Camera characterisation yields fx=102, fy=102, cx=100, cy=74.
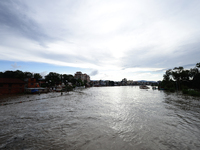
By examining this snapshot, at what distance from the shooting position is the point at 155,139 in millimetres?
8625

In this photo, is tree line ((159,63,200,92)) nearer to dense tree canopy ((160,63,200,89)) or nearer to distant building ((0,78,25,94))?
dense tree canopy ((160,63,200,89))

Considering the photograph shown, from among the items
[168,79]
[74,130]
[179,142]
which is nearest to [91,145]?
[74,130]

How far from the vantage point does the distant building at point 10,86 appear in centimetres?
3807

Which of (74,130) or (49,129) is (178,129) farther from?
(49,129)

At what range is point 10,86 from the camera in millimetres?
40062

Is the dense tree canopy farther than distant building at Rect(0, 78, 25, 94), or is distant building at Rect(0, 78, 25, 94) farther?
the dense tree canopy

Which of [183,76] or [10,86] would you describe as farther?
[183,76]

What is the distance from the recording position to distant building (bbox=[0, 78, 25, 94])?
3807cm

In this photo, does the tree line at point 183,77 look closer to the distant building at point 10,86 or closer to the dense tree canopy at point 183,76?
the dense tree canopy at point 183,76

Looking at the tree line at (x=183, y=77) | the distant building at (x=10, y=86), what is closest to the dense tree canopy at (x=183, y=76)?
the tree line at (x=183, y=77)

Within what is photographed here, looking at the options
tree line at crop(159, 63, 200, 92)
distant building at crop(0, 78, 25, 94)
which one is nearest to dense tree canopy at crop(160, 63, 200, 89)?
tree line at crop(159, 63, 200, 92)

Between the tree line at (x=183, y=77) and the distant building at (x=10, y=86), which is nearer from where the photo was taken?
the distant building at (x=10, y=86)

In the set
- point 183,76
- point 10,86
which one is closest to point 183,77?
point 183,76

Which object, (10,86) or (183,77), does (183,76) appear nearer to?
(183,77)
